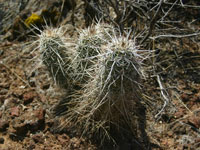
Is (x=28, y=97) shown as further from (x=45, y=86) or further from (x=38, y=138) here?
(x=38, y=138)

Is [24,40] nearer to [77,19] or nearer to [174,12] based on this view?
[77,19]

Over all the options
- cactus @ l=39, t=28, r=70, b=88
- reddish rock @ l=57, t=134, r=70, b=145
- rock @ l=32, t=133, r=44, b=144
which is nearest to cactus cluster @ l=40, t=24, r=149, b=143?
cactus @ l=39, t=28, r=70, b=88

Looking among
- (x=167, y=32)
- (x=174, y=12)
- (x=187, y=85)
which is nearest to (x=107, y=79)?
(x=187, y=85)

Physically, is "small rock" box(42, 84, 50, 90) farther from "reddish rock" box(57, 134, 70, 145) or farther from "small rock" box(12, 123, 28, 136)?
"reddish rock" box(57, 134, 70, 145)

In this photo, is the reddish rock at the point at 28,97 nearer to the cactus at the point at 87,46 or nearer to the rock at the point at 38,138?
the rock at the point at 38,138

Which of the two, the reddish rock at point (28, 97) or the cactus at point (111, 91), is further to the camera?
the reddish rock at point (28, 97)

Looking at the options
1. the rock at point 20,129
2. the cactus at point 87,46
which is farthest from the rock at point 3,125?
the cactus at point 87,46

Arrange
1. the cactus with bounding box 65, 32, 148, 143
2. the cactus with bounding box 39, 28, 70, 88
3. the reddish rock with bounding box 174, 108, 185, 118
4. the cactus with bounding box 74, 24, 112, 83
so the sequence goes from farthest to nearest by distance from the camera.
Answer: the reddish rock with bounding box 174, 108, 185, 118 < the cactus with bounding box 39, 28, 70, 88 < the cactus with bounding box 74, 24, 112, 83 < the cactus with bounding box 65, 32, 148, 143

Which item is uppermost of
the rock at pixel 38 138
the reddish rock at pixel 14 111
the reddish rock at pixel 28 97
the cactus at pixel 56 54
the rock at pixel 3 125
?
the cactus at pixel 56 54
